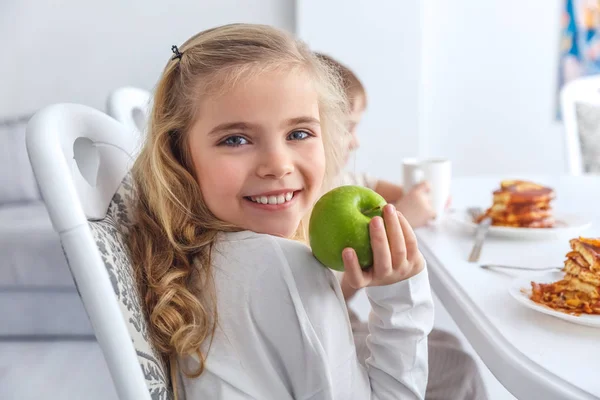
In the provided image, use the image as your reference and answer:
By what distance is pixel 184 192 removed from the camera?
Answer: 87 centimetres

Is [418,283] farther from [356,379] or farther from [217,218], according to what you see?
[217,218]

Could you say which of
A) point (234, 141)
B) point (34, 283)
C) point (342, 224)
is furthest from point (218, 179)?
point (34, 283)

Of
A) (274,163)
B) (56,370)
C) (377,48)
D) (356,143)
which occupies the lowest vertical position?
(56,370)

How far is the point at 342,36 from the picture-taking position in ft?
9.11

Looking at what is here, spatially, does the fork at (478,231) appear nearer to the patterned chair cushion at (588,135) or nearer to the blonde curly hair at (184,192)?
the blonde curly hair at (184,192)

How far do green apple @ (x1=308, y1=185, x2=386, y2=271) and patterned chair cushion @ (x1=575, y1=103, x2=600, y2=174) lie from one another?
70.4 inches

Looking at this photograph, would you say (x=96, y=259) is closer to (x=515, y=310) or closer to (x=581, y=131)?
(x=515, y=310)

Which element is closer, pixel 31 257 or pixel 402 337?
pixel 402 337

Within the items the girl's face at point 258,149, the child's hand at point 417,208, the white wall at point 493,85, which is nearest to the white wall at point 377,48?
the white wall at point 493,85

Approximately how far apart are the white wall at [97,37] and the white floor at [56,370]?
1189mm

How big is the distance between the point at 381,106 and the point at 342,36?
1.20ft

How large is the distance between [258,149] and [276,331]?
25 cm

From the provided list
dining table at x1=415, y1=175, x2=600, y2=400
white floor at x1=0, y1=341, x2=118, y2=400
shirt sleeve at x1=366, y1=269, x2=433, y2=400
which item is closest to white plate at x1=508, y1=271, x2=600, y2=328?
dining table at x1=415, y1=175, x2=600, y2=400

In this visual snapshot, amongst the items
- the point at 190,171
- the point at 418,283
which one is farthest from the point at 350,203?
the point at 190,171
